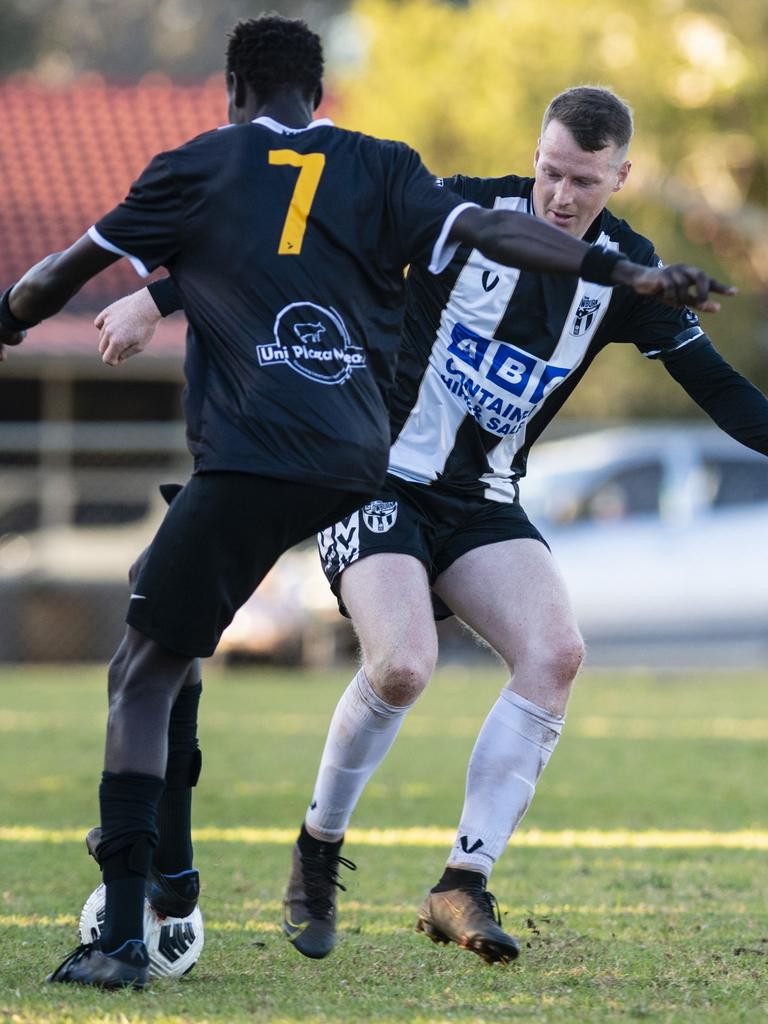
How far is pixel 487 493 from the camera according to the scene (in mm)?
5246

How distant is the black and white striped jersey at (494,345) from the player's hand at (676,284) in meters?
1.14

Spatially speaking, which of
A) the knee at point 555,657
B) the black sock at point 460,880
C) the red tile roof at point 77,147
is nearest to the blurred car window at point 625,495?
the red tile roof at point 77,147

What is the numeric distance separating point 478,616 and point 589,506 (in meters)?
11.9

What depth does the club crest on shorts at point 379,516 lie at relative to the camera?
5070mm

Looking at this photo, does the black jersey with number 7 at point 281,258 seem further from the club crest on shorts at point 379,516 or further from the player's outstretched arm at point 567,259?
the club crest on shorts at point 379,516

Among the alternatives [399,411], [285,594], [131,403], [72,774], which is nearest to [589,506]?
[285,594]

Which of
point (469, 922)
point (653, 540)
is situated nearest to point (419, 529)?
point (469, 922)

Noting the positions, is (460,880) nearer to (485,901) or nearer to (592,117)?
(485,901)

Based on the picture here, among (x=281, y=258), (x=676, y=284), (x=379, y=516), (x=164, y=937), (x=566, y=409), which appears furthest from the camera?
(x=566, y=409)

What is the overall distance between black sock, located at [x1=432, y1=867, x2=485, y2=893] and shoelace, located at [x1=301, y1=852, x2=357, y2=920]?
376 mm

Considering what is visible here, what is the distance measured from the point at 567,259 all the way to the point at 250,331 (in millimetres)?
742

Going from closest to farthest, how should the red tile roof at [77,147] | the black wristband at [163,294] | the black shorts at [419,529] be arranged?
1. the black wristband at [163,294]
2. the black shorts at [419,529]
3. the red tile roof at [77,147]

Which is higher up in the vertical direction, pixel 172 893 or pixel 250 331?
pixel 250 331

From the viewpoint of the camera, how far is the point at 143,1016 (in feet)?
12.7
